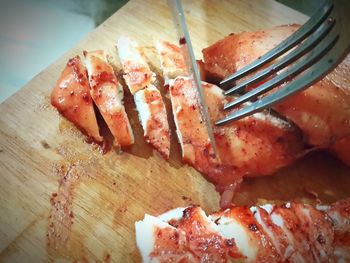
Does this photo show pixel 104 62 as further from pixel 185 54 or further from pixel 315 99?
pixel 315 99

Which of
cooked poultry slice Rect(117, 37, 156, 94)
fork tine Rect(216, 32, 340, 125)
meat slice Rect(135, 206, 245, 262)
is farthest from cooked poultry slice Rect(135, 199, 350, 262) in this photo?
cooked poultry slice Rect(117, 37, 156, 94)

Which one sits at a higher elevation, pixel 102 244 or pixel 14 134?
pixel 14 134

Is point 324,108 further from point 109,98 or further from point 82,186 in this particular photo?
point 82,186

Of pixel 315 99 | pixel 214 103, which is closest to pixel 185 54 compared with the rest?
pixel 214 103

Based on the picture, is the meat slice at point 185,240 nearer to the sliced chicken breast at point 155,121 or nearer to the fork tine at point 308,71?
the sliced chicken breast at point 155,121

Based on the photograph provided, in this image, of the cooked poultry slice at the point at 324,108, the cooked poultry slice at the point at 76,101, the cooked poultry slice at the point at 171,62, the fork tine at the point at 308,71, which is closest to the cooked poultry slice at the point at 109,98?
the cooked poultry slice at the point at 76,101

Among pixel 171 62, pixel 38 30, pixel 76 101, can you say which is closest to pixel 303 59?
pixel 171 62
